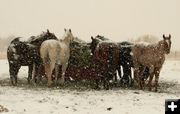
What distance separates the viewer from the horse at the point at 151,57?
56.9ft

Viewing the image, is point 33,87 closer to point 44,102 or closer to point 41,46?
point 41,46

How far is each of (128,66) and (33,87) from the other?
178 inches

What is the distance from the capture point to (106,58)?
17938mm

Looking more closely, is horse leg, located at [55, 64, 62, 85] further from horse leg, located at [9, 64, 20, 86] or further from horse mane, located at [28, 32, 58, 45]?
horse leg, located at [9, 64, 20, 86]

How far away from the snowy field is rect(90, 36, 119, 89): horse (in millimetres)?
771

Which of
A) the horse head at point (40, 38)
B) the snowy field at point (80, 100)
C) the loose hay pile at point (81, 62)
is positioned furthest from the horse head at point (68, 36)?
the snowy field at point (80, 100)

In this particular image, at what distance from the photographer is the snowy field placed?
40.7 feet

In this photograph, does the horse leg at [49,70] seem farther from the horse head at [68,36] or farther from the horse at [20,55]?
the horse head at [68,36]

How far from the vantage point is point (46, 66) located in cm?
1809

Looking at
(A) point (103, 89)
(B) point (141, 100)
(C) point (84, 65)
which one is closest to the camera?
(B) point (141, 100)

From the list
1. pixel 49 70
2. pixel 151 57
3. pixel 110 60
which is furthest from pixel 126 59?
pixel 49 70

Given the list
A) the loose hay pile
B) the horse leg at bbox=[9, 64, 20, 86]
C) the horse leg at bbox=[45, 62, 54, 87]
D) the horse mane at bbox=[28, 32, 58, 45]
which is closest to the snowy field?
the horse leg at bbox=[45, 62, 54, 87]

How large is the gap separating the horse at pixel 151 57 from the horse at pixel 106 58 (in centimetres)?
94

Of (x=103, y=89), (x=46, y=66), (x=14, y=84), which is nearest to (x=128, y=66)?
(x=103, y=89)
